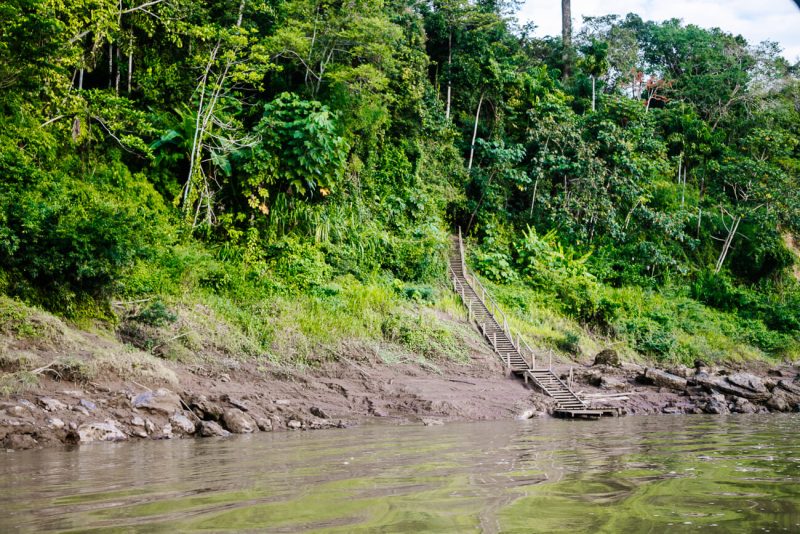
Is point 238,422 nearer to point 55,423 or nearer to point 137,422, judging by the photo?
point 137,422

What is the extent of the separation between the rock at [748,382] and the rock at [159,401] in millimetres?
16437

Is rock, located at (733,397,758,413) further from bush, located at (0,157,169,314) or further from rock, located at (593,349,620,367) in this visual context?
bush, located at (0,157,169,314)

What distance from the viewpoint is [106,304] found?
14.8 m

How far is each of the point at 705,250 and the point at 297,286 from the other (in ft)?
85.0

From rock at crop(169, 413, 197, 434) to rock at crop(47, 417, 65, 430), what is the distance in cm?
184

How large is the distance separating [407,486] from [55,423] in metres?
6.58

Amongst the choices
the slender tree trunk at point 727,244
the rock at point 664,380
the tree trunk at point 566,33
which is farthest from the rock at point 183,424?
the tree trunk at point 566,33

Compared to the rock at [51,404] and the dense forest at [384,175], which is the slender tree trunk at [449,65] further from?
the rock at [51,404]

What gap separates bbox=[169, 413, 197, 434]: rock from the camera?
11344mm

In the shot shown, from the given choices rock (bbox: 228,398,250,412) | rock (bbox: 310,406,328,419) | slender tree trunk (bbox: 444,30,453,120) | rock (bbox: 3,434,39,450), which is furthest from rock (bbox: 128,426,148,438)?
slender tree trunk (bbox: 444,30,453,120)

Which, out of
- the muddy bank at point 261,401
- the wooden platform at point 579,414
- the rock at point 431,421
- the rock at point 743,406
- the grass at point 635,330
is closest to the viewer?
the muddy bank at point 261,401

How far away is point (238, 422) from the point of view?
1195 centimetres

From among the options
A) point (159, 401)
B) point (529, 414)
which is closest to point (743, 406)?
point (529, 414)

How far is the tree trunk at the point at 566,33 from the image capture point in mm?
40469
